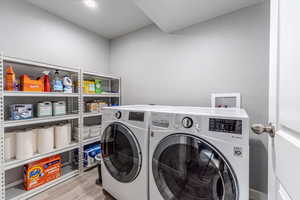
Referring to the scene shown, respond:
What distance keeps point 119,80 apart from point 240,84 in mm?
1893

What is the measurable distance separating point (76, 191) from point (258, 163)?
6.58 feet

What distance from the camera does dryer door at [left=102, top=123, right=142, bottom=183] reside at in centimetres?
112

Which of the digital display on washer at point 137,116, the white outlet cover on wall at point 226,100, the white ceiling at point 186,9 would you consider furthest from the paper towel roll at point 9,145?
the white outlet cover on wall at point 226,100

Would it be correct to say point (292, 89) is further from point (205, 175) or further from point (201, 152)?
point (205, 175)

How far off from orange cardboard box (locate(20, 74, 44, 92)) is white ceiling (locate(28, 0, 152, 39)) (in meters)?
1.01

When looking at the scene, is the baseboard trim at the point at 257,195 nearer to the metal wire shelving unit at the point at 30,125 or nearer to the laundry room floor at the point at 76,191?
the laundry room floor at the point at 76,191

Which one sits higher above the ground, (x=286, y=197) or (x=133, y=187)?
(x=286, y=197)

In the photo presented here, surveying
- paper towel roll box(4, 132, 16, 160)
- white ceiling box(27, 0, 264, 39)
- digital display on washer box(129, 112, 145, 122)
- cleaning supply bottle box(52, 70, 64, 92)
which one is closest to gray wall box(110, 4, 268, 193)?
white ceiling box(27, 0, 264, 39)

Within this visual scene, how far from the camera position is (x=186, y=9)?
1.42m

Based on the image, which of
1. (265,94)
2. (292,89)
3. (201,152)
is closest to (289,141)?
(292,89)

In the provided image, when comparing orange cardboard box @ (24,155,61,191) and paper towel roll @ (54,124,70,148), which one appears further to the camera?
paper towel roll @ (54,124,70,148)

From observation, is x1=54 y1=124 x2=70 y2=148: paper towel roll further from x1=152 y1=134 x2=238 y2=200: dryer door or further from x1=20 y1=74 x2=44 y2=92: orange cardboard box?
x1=152 y1=134 x2=238 y2=200: dryer door

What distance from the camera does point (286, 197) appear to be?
1.23 ft

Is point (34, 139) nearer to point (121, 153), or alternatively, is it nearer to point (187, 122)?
point (121, 153)
